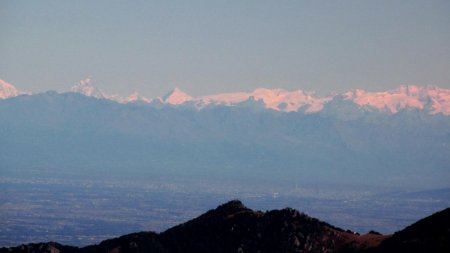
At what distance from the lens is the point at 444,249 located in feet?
207

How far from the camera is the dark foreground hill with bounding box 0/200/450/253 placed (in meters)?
72.3

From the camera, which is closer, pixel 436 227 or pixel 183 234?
pixel 436 227

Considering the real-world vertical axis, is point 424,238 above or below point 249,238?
above

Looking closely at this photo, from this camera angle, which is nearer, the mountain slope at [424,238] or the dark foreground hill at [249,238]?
the mountain slope at [424,238]

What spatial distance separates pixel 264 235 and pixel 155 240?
24.2 ft

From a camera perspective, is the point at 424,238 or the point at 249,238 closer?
the point at 424,238

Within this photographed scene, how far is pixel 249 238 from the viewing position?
73.4 metres

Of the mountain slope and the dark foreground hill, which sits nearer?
the mountain slope

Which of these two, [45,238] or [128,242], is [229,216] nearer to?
[128,242]

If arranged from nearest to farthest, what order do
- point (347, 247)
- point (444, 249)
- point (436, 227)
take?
point (444, 249), point (436, 227), point (347, 247)

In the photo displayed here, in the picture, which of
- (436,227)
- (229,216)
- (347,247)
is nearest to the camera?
(436,227)

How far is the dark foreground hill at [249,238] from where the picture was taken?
72312 mm

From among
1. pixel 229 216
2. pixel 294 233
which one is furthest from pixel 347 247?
pixel 229 216

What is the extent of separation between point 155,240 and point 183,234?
95.4 inches
